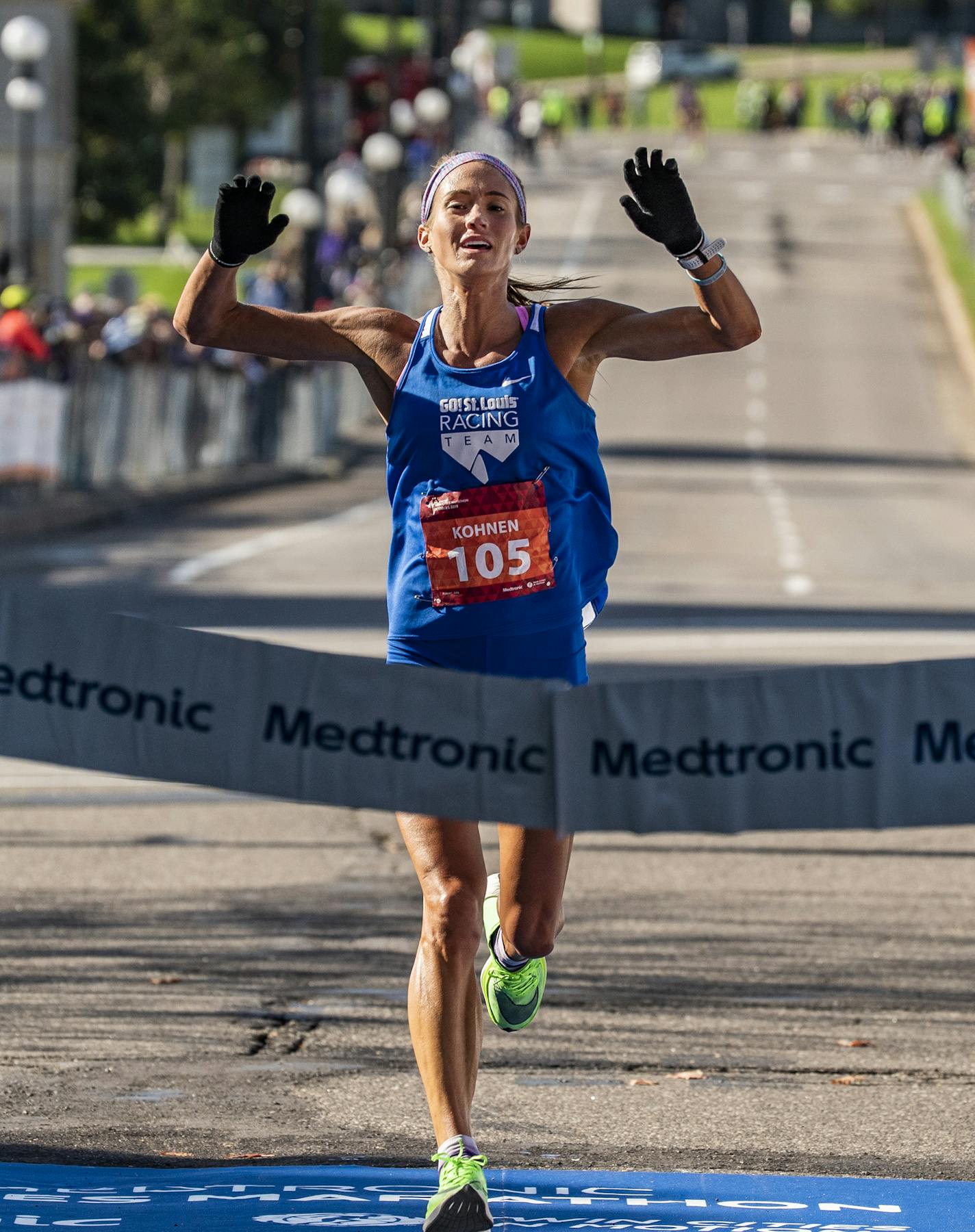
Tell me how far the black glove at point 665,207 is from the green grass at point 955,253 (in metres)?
47.6

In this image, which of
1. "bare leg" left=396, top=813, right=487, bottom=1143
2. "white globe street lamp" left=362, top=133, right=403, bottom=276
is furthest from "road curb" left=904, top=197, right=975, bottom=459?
"bare leg" left=396, top=813, right=487, bottom=1143

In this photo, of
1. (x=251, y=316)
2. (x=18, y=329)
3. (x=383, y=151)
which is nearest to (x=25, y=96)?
(x=18, y=329)

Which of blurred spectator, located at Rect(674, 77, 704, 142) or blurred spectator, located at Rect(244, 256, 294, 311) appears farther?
blurred spectator, located at Rect(674, 77, 704, 142)

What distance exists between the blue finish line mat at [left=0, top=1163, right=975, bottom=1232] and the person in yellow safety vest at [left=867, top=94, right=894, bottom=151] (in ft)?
286

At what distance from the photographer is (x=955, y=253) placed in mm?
61531

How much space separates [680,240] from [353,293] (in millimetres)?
36655

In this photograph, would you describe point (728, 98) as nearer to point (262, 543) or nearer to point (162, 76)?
point (162, 76)

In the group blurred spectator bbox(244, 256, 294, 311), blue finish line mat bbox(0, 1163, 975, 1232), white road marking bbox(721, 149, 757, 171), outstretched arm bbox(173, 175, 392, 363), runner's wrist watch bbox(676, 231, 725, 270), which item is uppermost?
runner's wrist watch bbox(676, 231, 725, 270)

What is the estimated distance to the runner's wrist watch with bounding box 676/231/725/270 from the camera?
17.7ft

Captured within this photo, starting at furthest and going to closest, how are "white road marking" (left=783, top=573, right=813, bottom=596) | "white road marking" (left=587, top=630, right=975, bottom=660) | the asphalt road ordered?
"white road marking" (left=783, top=573, right=813, bottom=596), "white road marking" (left=587, top=630, right=975, bottom=660), the asphalt road

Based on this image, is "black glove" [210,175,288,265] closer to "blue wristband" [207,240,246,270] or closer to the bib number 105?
"blue wristband" [207,240,246,270]

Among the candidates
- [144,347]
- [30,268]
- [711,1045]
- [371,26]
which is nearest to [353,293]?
[30,268]

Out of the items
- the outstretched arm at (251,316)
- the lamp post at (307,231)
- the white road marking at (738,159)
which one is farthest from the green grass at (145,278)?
the outstretched arm at (251,316)

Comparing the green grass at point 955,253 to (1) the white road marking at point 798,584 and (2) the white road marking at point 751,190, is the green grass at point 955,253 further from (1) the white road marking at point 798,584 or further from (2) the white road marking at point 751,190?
(1) the white road marking at point 798,584
